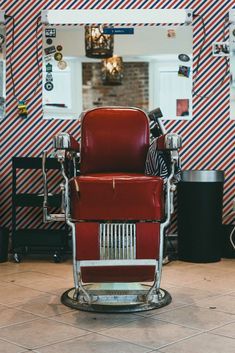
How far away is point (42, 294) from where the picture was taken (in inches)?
147

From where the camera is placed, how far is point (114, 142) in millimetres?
3773

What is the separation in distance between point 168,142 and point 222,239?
2116 millimetres

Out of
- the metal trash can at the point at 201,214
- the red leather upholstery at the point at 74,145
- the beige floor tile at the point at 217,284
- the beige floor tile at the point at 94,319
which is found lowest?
the beige floor tile at the point at 217,284

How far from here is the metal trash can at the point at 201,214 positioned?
4984 millimetres

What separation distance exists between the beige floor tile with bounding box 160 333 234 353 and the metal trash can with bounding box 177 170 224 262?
2.20 m

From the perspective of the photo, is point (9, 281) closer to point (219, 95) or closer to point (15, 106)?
point (15, 106)

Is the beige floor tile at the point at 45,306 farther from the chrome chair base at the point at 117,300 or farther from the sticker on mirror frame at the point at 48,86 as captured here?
the sticker on mirror frame at the point at 48,86

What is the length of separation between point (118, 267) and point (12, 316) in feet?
2.20

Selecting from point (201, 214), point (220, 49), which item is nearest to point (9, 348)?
point (201, 214)

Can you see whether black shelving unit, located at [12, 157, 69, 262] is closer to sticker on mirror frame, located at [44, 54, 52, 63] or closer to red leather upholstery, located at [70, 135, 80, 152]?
sticker on mirror frame, located at [44, 54, 52, 63]

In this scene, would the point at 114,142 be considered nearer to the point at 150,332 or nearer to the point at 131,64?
the point at 150,332

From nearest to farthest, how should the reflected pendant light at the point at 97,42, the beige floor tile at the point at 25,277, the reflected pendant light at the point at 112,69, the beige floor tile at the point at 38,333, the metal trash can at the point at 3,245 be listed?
the beige floor tile at the point at 38,333 < the beige floor tile at the point at 25,277 < the metal trash can at the point at 3,245 < the reflected pendant light at the point at 97,42 < the reflected pendant light at the point at 112,69

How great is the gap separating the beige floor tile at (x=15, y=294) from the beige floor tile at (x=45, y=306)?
81 millimetres

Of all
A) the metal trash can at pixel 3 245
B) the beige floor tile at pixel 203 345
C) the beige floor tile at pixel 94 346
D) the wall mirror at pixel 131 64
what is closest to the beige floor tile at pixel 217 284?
the beige floor tile at pixel 203 345
